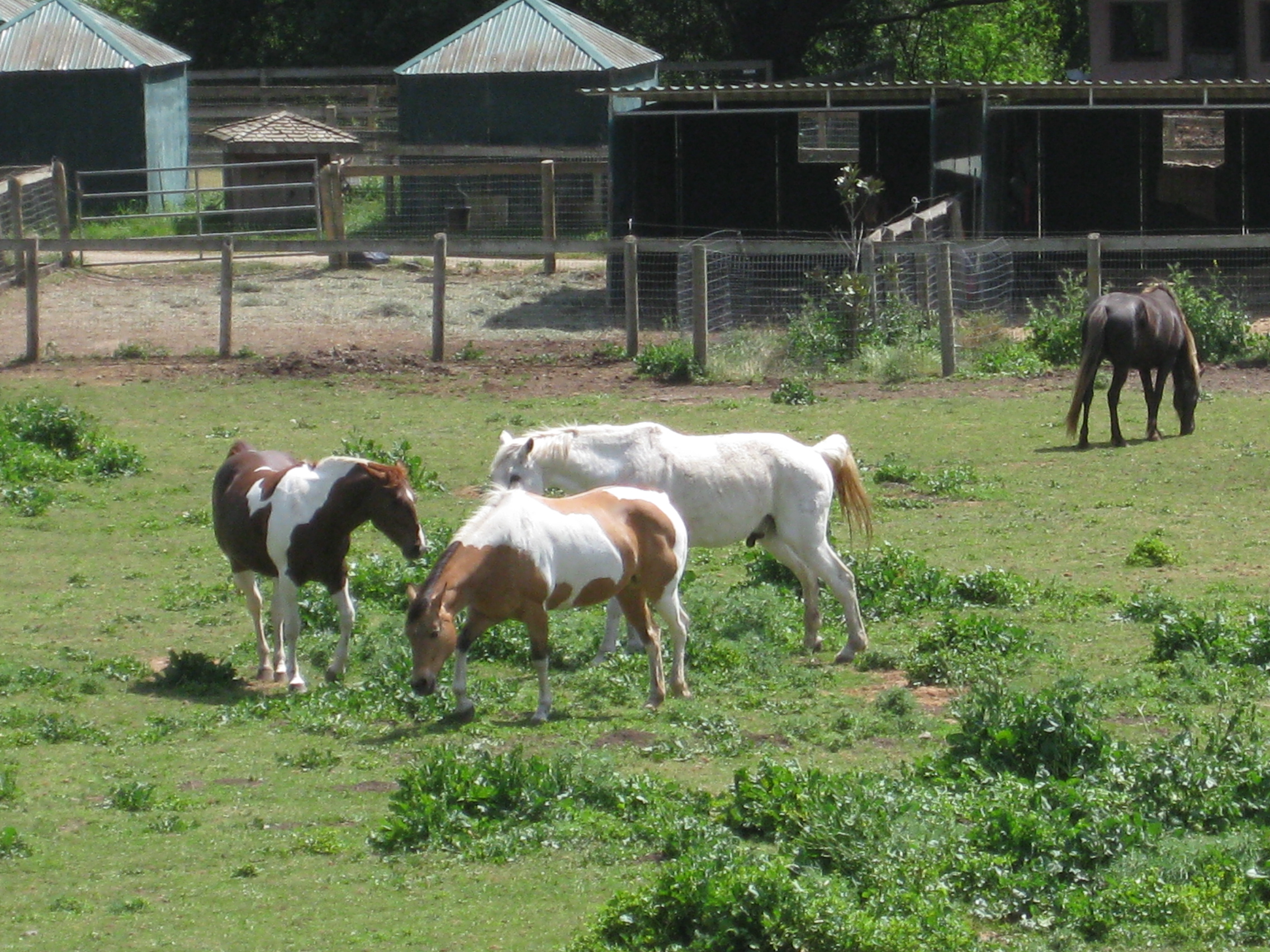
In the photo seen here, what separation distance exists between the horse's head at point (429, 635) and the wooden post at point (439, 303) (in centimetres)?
1275

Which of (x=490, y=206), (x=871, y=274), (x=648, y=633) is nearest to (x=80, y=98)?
(x=490, y=206)

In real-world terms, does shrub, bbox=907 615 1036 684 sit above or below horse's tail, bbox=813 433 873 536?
below

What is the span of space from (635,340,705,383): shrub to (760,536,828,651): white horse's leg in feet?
30.7

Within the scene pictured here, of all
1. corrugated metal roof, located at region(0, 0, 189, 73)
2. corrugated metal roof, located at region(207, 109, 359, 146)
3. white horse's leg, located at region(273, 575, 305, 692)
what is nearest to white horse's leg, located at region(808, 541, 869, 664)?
white horse's leg, located at region(273, 575, 305, 692)

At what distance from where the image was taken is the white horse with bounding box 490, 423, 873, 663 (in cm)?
967

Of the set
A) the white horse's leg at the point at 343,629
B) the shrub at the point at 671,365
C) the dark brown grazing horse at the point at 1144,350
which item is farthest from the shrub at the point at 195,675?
the shrub at the point at 671,365

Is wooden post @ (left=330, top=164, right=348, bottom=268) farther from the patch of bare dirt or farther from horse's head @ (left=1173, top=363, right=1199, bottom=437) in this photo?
horse's head @ (left=1173, top=363, right=1199, bottom=437)

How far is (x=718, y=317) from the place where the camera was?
2116 centimetres

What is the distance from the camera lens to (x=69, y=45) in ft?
108

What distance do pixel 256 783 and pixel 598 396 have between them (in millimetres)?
11002

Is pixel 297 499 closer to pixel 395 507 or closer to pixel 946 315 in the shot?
pixel 395 507

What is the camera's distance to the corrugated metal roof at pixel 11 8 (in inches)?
1563

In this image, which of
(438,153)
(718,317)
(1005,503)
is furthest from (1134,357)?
(438,153)

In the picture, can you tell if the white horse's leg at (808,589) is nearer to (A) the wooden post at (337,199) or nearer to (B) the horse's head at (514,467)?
(B) the horse's head at (514,467)
